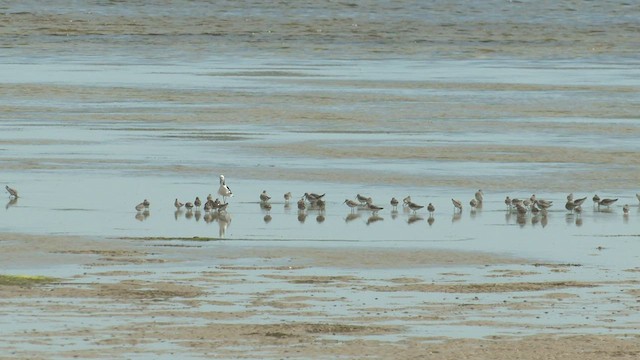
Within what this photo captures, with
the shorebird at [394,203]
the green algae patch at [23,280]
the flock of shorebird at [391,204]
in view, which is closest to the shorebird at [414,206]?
the flock of shorebird at [391,204]

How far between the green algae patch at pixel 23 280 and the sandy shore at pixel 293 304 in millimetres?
184

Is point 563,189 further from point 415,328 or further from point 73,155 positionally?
point 415,328

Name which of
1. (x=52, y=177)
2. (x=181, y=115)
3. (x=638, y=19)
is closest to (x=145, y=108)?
(x=181, y=115)

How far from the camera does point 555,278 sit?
19.9 metres

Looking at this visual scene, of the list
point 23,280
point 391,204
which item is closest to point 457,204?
point 391,204

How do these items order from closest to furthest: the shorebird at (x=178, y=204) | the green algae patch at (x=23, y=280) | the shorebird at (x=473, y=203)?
the green algae patch at (x=23, y=280), the shorebird at (x=178, y=204), the shorebird at (x=473, y=203)

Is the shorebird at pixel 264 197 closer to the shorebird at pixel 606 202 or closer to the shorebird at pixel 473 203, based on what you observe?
the shorebird at pixel 473 203

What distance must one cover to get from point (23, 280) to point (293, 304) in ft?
10.1

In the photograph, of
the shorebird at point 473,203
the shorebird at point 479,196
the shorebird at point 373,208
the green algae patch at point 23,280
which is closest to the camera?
the green algae patch at point 23,280

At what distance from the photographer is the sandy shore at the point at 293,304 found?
15734 mm

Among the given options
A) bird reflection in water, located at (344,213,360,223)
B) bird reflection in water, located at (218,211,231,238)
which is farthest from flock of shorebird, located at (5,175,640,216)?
bird reflection in water, located at (344,213,360,223)

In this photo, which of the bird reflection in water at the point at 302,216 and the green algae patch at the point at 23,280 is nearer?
the green algae patch at the point at 23,280

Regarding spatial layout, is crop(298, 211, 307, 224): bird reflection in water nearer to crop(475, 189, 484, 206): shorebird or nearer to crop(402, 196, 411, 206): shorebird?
crop(402, 196, 411, 206): shorebird

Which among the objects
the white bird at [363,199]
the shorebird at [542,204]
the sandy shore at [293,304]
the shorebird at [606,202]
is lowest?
the sandy shore at [293,304]
